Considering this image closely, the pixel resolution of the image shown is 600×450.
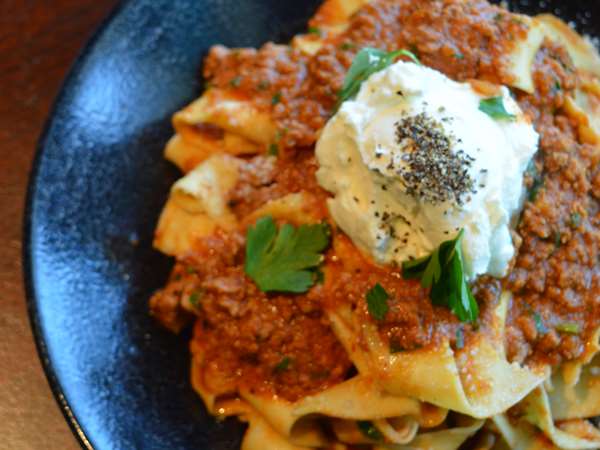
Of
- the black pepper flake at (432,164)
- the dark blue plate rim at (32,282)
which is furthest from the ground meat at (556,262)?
the dark blue plate rim at (32,282)

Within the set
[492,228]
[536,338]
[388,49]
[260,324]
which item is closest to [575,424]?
[536,338]

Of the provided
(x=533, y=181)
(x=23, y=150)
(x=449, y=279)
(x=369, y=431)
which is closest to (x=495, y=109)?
(x=533, y=181)

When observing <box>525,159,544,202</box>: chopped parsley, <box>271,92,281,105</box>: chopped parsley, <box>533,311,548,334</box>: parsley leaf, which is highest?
<box>271,92,281,105</box>: chopped parsley

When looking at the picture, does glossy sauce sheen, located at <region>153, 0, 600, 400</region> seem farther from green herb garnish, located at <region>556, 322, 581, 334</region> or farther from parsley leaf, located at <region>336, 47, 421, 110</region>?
parsley leaf, located at <region>336, 47, 421, 110</region>

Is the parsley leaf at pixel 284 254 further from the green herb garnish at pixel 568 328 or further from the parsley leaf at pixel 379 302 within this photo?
the green herb garnish at pixel 568 328

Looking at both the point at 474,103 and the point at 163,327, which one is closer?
the point at 474,103

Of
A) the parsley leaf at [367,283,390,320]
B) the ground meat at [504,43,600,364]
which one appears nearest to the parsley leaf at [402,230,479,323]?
the parsley leaf at [367,283,390,320]

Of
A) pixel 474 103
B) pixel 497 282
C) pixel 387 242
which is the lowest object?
pixel 497 282

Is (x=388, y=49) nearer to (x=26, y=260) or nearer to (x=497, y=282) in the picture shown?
(x=497, y=282)
